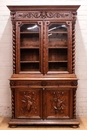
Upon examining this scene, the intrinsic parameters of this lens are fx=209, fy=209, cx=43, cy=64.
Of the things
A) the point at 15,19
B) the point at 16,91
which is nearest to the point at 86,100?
the point at 16,91

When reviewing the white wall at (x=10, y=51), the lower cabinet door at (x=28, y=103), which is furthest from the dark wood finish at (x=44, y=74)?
the white wall at (x=10, y=51)

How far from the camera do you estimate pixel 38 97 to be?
3.89 metres

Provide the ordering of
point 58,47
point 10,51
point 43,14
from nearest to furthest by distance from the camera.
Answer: point 43,14, point 58,47, point 10,51

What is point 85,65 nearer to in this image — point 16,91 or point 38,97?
point 38,97

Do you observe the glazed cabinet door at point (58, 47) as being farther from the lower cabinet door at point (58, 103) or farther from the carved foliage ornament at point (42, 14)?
the lower cabinet door at point (58, 103)

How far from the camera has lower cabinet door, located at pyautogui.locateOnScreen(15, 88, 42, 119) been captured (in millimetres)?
3879

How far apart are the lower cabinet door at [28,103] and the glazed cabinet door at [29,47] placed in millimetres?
372

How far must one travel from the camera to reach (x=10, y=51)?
443 cm

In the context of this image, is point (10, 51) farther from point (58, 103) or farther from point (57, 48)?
point (58, 103)

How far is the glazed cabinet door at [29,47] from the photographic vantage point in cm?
386

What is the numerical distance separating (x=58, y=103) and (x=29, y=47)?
3.86ft

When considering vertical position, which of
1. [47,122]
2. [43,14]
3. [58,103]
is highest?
[43,14]

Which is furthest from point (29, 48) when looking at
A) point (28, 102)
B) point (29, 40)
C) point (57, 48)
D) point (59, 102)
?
point (59, 102)
